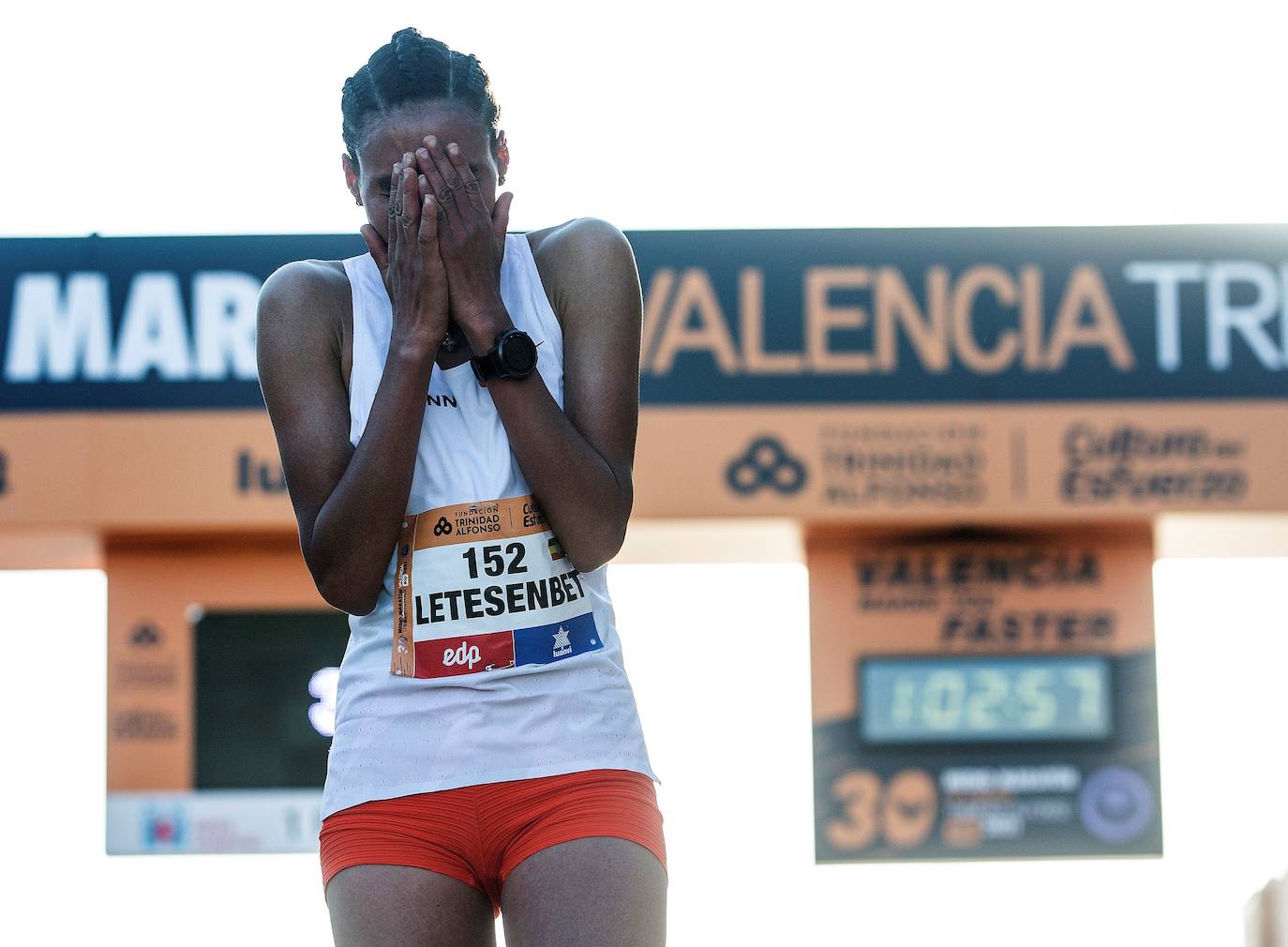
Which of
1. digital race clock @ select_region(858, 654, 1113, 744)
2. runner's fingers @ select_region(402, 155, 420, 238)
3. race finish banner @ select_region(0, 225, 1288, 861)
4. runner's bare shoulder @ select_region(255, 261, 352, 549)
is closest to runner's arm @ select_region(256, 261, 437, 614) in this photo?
runner's bare shoulder @ select_region(255, 261, 352, 549)

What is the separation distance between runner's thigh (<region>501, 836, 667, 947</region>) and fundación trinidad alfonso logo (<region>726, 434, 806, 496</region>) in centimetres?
406

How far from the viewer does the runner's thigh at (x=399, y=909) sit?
1.30 meters

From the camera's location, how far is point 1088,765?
5.77m

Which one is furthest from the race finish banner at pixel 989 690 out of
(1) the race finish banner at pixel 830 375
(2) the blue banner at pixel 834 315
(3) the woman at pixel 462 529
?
(3) the woman at pixel 462 529

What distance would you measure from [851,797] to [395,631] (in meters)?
4.56

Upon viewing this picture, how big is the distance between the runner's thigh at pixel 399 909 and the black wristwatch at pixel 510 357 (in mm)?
433

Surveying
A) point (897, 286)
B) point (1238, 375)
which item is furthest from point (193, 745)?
point (1238, 375)

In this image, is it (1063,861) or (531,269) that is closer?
(531,269)

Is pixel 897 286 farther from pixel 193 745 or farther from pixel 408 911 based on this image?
pixel 408 911

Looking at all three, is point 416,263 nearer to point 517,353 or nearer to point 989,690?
point 517,353

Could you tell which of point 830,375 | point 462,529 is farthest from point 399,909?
point 830,375

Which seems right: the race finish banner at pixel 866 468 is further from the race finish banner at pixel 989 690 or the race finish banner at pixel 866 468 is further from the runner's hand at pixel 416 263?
the runner's hand at pixel 416 263

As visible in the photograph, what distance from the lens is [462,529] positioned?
→ 4.60 feet

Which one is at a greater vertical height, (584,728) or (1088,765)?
(584,728)
